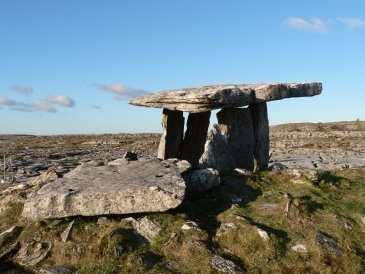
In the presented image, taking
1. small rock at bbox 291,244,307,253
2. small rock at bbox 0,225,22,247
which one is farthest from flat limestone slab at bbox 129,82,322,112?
small rock at bbox 0,225,22,247

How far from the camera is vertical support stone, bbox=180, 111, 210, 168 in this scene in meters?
28.5

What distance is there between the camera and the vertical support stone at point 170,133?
1064 inches

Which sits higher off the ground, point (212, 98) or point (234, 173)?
point (212, 98)

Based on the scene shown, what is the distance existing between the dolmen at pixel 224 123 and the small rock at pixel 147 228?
8264mm

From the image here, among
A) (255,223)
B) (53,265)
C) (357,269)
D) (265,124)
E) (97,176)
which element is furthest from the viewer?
(265,124)

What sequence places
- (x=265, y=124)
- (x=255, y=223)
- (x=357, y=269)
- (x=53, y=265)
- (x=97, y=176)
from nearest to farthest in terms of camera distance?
(x=357, y=269), (x=53, y=265), (x=255, y=223), (x=97, y=176), (x=265, y=124)

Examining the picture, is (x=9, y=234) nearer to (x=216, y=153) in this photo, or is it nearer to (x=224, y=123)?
(x=216, y=153)

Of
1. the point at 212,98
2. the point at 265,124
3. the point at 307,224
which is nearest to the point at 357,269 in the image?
the point at 307,224

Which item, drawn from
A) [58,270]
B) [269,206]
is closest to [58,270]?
[58,270]

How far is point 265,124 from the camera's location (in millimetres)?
28469

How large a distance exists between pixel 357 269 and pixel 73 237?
8.99 metres

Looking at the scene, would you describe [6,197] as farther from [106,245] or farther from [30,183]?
[106,245]

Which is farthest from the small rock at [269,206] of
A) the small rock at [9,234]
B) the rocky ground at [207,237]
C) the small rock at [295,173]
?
the small rock at [9,234]

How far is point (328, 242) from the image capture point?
15.1 m
